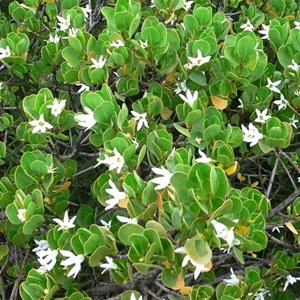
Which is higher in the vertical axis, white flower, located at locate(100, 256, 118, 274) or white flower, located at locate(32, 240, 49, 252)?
white flower, located at locate(100, 256, 118, 274)

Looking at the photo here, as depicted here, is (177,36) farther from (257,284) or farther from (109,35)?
(257,284)

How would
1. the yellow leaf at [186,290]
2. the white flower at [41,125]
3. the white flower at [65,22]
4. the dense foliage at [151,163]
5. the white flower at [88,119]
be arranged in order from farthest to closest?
the white flower at [65,22] → the white flower at [41,125] → the white flower at [88,119] → the yellow leaf at [186,290] → the dense foliage at [151,163]

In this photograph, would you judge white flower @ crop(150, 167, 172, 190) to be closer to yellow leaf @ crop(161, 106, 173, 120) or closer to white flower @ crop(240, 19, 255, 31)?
yellow leaf @ crop(161, 106, 173, 120)

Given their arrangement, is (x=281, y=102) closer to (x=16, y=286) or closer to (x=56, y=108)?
(x=56, y=108)

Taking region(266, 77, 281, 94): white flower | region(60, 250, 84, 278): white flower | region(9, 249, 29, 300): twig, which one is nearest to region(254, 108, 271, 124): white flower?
region(266, 77, 281, 94): white flower

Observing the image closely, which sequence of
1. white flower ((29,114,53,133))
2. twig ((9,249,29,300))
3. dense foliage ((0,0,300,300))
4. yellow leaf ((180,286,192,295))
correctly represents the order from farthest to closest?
twig ((9,249,29,300))
white flower ((29,114,53,133))
yellow leaf ((180,286,192,295))
dense foliage ((0,0,300,300))

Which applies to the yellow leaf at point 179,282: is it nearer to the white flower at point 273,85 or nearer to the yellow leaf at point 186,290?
the yellow leaf at point 186,290

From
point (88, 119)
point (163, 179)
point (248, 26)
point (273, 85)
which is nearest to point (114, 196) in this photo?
point (163, 179)

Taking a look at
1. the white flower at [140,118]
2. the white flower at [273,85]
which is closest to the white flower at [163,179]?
the white flower at [140,118]
